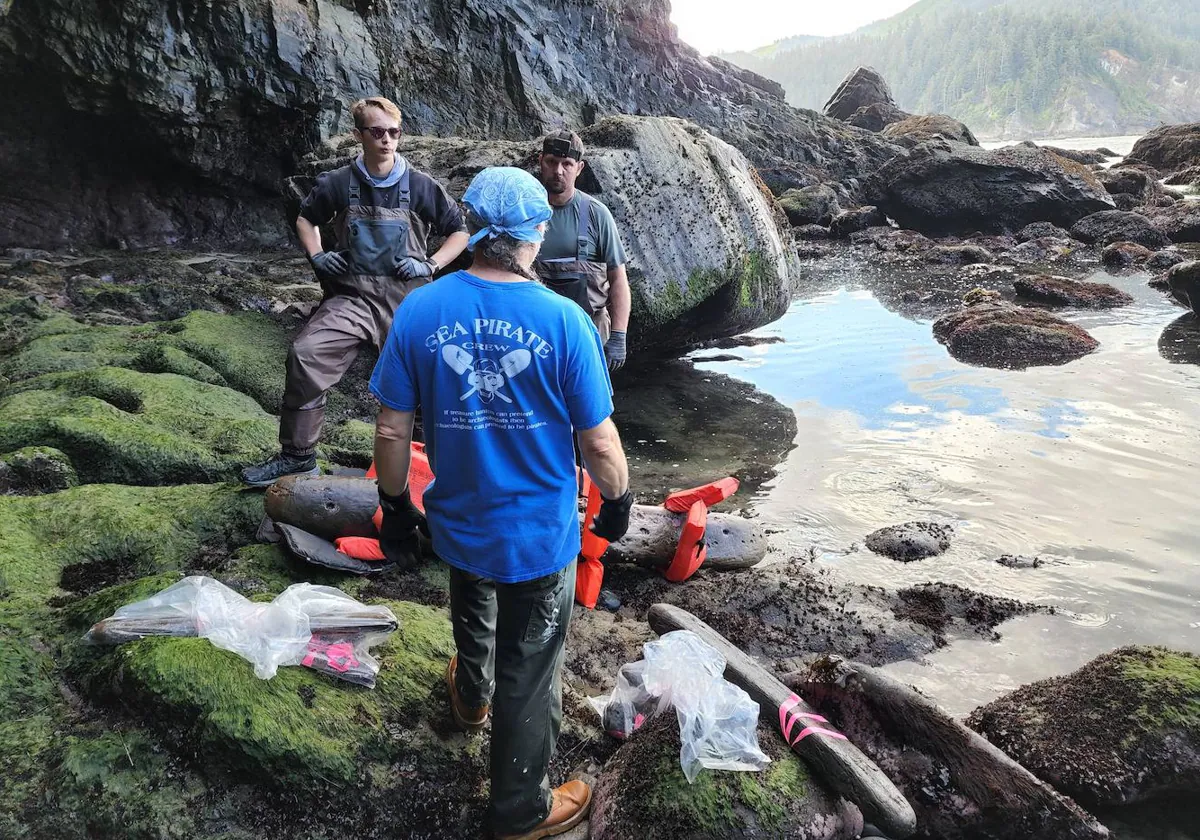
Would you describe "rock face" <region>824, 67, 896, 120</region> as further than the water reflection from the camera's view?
Yes

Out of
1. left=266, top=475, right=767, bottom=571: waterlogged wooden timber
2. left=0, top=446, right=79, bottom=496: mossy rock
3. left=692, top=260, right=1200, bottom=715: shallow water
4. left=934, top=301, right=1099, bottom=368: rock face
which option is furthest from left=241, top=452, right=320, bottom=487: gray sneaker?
left=934, top=301, right=1099, bottom=368: rock face

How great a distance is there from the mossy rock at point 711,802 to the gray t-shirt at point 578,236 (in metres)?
3.65

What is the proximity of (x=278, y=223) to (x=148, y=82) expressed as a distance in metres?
3.47

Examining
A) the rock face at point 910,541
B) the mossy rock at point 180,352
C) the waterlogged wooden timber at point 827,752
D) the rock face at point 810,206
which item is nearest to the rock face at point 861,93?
the rock face at point 810,206

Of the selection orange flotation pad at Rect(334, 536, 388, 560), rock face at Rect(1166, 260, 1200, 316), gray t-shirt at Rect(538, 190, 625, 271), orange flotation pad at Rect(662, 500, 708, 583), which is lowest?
orange flotation pad at Rect(662, 500, 708, 583)

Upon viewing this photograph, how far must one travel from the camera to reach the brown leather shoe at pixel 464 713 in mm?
3074

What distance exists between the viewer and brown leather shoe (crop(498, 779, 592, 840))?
2809mm

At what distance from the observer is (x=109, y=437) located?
494 centimetres

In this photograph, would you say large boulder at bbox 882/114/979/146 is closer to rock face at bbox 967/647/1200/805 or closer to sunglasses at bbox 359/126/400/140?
sunglasses at bbox 359/126/400/140

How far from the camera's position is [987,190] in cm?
2320

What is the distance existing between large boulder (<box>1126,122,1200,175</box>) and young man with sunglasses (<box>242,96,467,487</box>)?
42371mm

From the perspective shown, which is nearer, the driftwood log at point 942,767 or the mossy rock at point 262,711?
the mossy rock at point 262,711

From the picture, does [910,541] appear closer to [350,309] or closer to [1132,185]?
[350,309]

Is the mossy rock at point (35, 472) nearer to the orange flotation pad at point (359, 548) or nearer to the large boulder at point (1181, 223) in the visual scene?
the orange flotation pad at point (359, 548)
